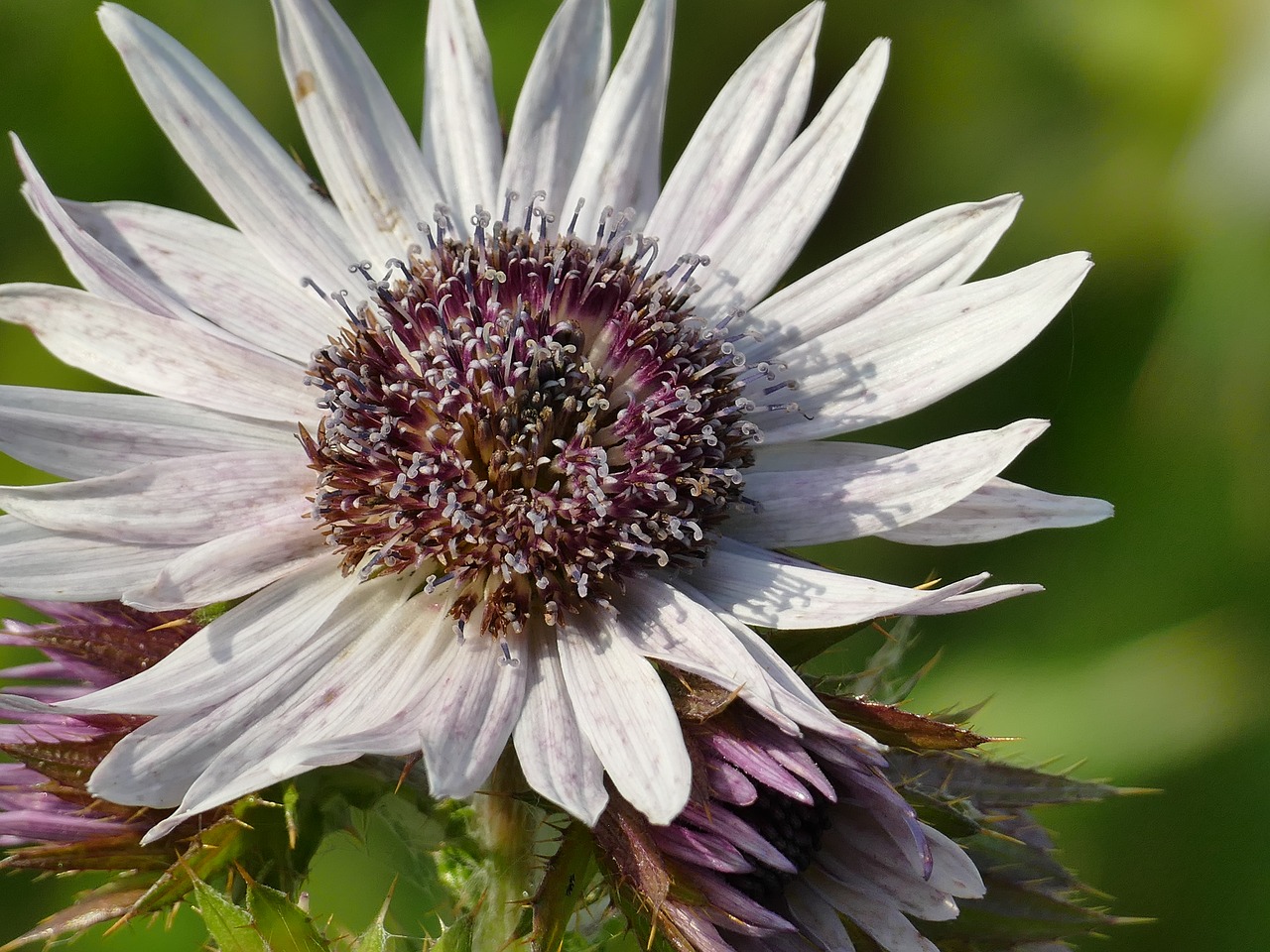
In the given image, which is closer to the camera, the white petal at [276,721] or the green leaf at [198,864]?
the white petal at [276,721]

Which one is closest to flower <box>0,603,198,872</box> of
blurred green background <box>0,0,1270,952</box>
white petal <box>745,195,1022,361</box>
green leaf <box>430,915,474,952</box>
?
green leaf <box>430,915,474,952</box>

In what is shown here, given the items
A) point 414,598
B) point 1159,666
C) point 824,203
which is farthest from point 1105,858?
point 414,598

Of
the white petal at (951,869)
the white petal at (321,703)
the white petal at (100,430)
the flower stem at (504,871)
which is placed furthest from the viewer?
the flower stem at (504,871)

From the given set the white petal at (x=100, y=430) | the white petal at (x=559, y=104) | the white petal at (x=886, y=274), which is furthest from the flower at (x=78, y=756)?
the white petal at (x=886, y=274)

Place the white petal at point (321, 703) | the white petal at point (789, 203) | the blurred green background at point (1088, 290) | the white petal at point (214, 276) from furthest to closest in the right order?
the blurred green background at point (1088, 290), the white petal at point (789, 203), the white petal at point (214, 276), the white petal at point (321, 703)

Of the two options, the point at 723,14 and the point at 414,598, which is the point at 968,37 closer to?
the point at 723,14

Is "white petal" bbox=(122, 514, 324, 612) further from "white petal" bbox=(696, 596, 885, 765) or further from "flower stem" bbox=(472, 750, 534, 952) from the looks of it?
"white petal" bbox=(696, 596, 885, 765)

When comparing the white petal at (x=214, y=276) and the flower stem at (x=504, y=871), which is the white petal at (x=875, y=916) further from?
the white petal at (x=214, y=276)
